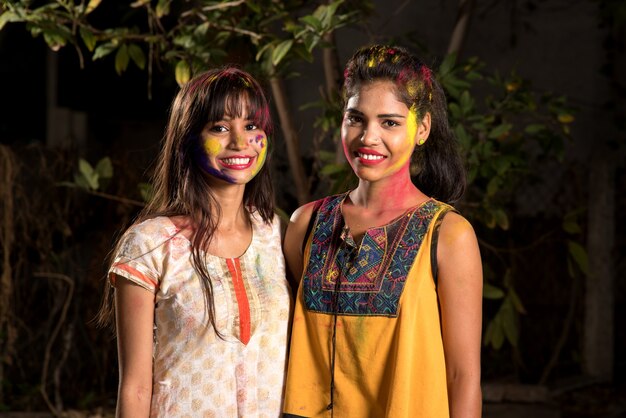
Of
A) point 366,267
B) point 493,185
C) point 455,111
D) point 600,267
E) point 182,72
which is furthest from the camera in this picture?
point 600,267

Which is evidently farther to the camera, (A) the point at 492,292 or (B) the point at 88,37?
(A) the point at 492,292

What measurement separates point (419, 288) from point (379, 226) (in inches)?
8.2

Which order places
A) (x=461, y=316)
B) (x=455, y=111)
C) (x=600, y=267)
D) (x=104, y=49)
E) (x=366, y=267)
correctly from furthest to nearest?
(x=600, y=267), (x=455, y=111), (x=104, y=49), (x=366, y=267), (x=461, y=316)

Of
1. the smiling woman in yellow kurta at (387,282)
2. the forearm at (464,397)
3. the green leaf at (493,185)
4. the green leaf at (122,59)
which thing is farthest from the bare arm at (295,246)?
the green leaf at (493,185)

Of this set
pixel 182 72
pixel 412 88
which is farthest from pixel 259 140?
pixel 182 72

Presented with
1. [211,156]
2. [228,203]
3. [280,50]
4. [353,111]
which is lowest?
[228,203]

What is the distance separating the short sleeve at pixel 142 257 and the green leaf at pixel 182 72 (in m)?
1.42

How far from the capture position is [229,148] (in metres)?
2.15

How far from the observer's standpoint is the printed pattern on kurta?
6.79 ft

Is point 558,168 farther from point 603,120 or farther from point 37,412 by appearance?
point 37,412

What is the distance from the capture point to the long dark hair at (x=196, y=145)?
7.00 ft

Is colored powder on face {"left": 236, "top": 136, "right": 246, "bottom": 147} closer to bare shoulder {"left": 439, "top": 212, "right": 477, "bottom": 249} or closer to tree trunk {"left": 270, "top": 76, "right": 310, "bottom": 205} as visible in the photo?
bare shoulder {"left": 439, "top": 212, "right": 477, "bottom": 249}

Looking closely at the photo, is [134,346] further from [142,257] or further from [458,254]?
[458,254]

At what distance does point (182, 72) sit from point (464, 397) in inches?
74.6
